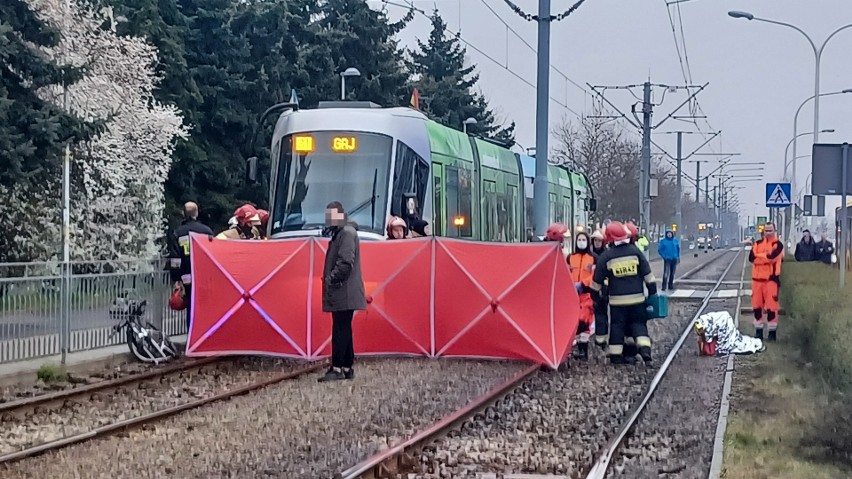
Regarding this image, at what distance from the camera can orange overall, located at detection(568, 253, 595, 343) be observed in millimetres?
16078

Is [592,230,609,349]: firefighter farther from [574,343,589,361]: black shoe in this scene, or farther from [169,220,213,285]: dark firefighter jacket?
[169,220,213,285]: dark firefighter jacket

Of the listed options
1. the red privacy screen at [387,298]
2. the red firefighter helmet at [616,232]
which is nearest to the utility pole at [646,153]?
the red firefighter helmet at [616,232]

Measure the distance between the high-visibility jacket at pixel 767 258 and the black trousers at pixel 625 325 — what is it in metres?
3.22

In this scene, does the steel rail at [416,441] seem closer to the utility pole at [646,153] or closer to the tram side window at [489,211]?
the tram side window at [489,211]

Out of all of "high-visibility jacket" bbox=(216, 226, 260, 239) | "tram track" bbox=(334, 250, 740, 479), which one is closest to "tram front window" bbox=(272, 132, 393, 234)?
"high-visibility jacket" bbox=(216, 226, 260, 239)

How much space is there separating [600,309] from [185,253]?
5399 mm

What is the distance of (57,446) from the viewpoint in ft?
30.2

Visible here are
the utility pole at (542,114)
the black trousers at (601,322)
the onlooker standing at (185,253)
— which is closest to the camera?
the onlooker standing at (185,253)

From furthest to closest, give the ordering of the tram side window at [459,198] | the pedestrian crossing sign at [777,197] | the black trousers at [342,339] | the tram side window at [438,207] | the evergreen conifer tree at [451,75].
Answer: the evergreen conifer tree at [451,75], the pedestrian crossing sign at [777,197], the tram side window at [459,198], the tram side window at [438,207], the black trousers at [342,339]

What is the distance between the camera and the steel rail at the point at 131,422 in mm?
8867

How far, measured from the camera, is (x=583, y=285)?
52.9ft

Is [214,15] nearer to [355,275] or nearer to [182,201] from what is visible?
[182,201]

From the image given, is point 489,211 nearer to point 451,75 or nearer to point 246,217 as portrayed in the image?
point 246,217

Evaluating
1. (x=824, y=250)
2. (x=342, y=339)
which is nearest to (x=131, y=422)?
(x=342, y=339)
